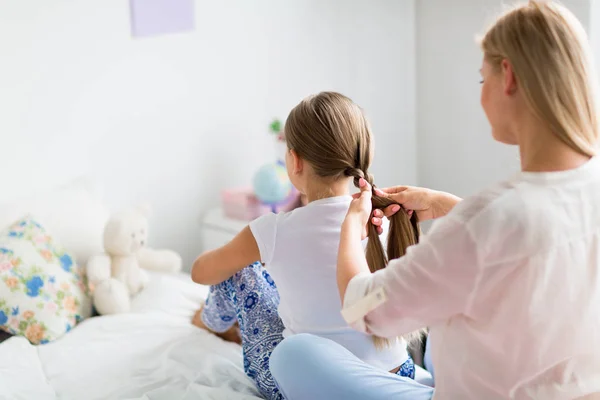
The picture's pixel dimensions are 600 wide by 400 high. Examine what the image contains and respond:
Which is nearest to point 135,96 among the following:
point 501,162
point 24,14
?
point 24,14

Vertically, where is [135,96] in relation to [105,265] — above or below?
above

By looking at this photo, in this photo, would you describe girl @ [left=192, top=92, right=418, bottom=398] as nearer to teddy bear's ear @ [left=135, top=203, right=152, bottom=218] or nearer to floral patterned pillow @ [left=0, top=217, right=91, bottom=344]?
floral patterned pillow @ [left=0, top=217, right=91, bottom=344]

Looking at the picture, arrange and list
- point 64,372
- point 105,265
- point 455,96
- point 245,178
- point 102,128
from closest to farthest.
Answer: point 64,372
point 105,265
point 102,128
point 245,178
point 455,96

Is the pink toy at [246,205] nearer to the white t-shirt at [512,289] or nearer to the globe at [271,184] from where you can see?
the globe at [271,184]

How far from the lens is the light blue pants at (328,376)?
1345 mm

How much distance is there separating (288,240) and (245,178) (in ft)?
4.55

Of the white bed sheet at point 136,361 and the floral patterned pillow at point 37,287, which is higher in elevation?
the floral patterned pillow at point 37,287

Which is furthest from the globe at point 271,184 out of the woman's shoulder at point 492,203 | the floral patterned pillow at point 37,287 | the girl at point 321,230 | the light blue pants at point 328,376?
the woman's shoulder at point 492,203

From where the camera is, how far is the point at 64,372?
6.23 feet

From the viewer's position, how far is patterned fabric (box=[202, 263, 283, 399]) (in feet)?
5.60

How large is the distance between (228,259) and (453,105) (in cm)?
174

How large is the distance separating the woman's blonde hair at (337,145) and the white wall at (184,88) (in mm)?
1151

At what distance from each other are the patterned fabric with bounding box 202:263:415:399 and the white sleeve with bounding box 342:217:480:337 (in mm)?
514

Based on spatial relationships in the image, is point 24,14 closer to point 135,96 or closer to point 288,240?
point 135,96
